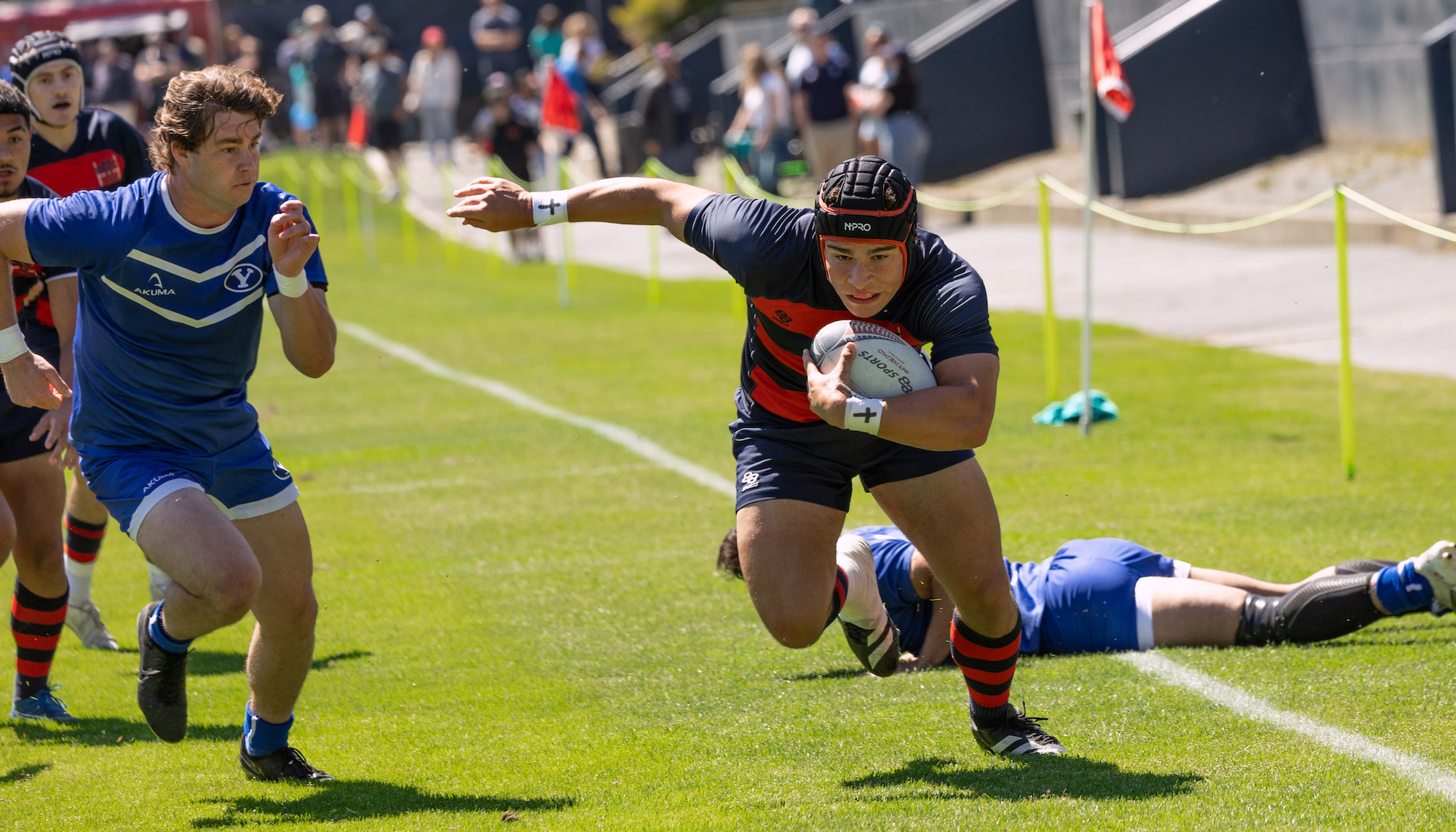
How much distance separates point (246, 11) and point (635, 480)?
35.6 meters

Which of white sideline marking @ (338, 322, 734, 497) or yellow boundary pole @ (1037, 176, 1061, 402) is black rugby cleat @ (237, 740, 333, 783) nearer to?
white sideline marking @ (338, 322, 734, 497)

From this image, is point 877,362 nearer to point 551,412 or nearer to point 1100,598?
point 1100,598

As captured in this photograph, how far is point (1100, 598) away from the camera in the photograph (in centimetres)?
587

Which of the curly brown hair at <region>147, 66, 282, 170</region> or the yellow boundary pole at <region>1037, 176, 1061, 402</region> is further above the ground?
the curly brown hair at <region>147, 66, 282, 170</region>

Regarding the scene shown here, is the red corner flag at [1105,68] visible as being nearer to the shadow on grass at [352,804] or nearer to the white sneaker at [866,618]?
the white sneaker at [866,618]

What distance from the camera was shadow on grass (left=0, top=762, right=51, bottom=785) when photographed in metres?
5.23

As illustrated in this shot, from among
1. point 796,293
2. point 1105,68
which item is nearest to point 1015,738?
point 796,293

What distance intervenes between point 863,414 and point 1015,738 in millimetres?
1270

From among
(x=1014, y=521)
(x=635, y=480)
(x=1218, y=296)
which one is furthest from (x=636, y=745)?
(x=1218, y=296)

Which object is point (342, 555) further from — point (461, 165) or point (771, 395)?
point (461, 165)

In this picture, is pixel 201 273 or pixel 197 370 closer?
pixel 201 273

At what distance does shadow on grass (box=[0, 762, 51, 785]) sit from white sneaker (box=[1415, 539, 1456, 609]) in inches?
183

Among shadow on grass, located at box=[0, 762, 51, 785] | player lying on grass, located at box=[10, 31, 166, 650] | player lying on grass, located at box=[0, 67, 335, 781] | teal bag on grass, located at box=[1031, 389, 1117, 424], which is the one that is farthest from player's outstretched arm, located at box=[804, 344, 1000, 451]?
teal bag on grass, located at box=[1031, 389, 1117, 424]

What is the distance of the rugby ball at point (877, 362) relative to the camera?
4441 mm
